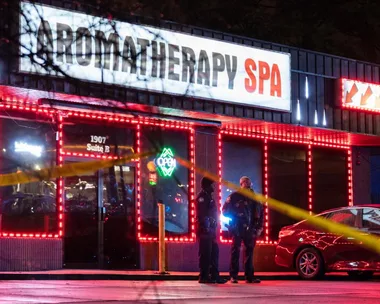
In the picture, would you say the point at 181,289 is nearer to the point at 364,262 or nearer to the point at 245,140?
the point at 364,262

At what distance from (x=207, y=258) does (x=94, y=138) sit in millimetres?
4909

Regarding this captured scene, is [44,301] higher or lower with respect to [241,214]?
lower

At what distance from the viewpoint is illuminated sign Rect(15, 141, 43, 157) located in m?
19.5

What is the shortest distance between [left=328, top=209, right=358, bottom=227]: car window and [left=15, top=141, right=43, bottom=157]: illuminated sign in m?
6.37

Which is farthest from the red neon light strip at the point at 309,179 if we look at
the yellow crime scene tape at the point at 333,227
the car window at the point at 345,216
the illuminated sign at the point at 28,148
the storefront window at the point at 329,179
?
the illuminated sign at the point at 28,148

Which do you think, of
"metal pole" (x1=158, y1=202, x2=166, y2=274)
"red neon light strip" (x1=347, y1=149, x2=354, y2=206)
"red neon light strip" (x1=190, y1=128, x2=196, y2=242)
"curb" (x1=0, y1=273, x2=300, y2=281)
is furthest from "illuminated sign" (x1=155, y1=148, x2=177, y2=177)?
"red neon light strip" (x1=347, y1=149, x2=354, y2=206)

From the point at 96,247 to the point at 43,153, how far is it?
7.95 ft

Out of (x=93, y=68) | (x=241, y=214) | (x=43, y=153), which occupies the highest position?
(x=93, y=68)

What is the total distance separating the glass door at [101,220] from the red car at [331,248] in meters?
3.40

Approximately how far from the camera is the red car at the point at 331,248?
19.5 metres

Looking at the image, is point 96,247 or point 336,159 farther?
point 336,159

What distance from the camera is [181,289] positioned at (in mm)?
15125

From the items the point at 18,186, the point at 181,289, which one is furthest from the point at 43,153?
the point at 181,289

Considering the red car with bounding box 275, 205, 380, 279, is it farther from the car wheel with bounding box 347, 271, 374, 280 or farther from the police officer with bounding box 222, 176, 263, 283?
the police officer with bounding box 222, 176, 263, 283
